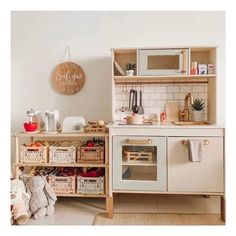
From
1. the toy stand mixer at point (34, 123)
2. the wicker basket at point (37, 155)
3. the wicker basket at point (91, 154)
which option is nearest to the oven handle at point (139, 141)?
the wicker basket at point (91, 154)

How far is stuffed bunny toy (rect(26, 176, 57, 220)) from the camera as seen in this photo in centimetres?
266

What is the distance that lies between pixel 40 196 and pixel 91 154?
59cm

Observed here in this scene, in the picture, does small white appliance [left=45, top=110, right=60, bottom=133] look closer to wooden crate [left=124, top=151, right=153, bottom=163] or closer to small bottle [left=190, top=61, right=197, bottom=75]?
wooden crate [left=124, top=151, right=153, bottom=163]

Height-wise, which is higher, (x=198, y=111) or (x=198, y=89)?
(x=198, y=89)

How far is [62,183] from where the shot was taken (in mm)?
2887

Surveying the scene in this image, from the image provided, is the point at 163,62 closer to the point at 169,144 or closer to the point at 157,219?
the point at 169,144

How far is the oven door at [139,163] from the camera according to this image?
2.67 meters

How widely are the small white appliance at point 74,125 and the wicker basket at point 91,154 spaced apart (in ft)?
0.68

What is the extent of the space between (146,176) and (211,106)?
0.96 metres

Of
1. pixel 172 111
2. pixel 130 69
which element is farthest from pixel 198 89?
pixel 130 69

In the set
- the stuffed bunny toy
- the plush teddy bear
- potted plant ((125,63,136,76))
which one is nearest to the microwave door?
potted plant ((125,63,136,76))

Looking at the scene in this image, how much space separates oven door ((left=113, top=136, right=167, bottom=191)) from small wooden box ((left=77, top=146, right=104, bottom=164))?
184mm

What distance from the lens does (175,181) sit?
266 cm
